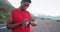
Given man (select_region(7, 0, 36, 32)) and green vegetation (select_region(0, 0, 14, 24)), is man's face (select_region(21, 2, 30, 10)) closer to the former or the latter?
man (select_region(7, 0, 36, 32))

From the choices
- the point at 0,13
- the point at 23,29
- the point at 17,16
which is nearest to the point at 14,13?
the point at 17,16

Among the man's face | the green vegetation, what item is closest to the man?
the man's face

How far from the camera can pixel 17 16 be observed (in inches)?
159

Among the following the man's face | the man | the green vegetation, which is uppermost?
the man's face

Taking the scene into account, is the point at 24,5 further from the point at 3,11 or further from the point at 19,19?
the point at 3,11

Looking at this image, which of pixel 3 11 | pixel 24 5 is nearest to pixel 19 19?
pixel 24 5

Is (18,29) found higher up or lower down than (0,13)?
higher up

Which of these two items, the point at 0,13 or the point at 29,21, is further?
the point at 0,13

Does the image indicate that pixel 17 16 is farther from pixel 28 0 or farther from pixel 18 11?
pixel 28 0

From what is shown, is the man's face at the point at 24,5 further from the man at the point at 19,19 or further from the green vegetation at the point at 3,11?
the green vegetation at the point at 3,11

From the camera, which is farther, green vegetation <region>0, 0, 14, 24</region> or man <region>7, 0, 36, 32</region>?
green vegetation <region>0, 0, 14, 24</region>

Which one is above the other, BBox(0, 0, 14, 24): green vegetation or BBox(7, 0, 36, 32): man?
BBox(7, 0, 36, 32): man

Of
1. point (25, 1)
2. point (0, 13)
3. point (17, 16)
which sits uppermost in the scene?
point (25, 1)

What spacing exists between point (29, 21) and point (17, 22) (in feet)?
0.80
